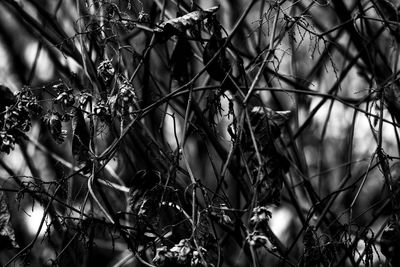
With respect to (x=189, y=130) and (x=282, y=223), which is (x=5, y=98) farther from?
(x=282, y=223)

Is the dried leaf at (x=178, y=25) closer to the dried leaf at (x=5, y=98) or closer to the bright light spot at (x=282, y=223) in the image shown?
the dried leaf at (x=5, y=98)

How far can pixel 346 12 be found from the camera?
7.19 ft

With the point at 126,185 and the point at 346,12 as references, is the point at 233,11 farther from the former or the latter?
the point at 126,185

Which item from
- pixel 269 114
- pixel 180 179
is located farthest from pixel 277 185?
pixel 180 179

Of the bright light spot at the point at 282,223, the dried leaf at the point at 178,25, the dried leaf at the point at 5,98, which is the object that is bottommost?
the bright light spot at the point at 282,223

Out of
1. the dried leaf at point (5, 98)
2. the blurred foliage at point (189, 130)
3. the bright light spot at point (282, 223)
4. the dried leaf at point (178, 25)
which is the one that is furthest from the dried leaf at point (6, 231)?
the bright light spot at point (282, 223)

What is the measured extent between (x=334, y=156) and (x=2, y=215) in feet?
3.76

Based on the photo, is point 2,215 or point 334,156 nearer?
point 2,215

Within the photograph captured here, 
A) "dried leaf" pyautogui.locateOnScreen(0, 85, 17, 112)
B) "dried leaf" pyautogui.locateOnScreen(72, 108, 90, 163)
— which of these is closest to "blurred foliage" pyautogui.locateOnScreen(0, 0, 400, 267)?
"dried leaf" pyautogui.locateOnScreen(0, 85, 17, 112)

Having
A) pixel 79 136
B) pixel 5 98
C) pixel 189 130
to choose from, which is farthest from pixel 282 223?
pixel 5 98

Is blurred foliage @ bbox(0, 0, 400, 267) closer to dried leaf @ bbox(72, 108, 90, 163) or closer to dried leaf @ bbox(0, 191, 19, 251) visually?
dried leaf @ bbox(0, 191, 19, 251)

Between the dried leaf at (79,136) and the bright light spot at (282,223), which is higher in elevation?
the dried leaf at (79,136)

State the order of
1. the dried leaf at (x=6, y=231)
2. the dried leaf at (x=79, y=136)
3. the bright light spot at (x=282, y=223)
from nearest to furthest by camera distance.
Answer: the dried leaf at (x=79, y=136) → the dried leaf at (x=6, y=231) → the bright light spot at (x=282, y=223)

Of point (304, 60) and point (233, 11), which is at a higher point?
point (233, 11)
